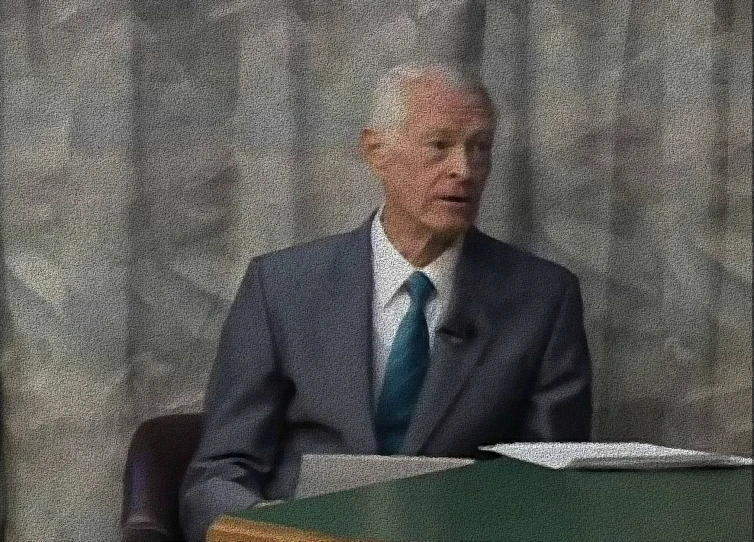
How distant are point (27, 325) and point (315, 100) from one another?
2.45 feet

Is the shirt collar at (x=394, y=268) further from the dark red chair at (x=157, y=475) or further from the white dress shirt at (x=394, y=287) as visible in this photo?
the dark red chair at (x=157, y=475)

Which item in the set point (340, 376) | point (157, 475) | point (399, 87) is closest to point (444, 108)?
point (399, 87)

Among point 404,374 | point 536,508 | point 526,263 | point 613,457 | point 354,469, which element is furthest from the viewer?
point 526,263

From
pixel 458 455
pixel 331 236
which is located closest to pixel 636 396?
pixel 458 455

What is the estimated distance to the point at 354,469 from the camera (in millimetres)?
2928

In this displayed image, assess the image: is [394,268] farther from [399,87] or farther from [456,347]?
[399,87]

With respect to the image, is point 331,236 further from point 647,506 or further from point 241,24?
point 647,506

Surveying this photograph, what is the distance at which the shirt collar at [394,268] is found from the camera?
306 centimetres

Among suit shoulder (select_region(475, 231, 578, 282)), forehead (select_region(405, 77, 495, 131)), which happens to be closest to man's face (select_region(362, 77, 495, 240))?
forehead (select_region(405, 77, 495, 131))

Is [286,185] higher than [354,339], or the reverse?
[286,185]

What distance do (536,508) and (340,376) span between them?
88 centimetres

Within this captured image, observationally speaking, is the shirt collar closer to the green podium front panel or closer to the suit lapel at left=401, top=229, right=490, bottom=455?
the suit lapel at left=401, top=229, right=490, bottom=455

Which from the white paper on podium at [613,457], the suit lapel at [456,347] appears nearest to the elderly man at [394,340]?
the suit lapel at [456,347]

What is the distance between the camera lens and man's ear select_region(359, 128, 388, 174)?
303 centimetres
